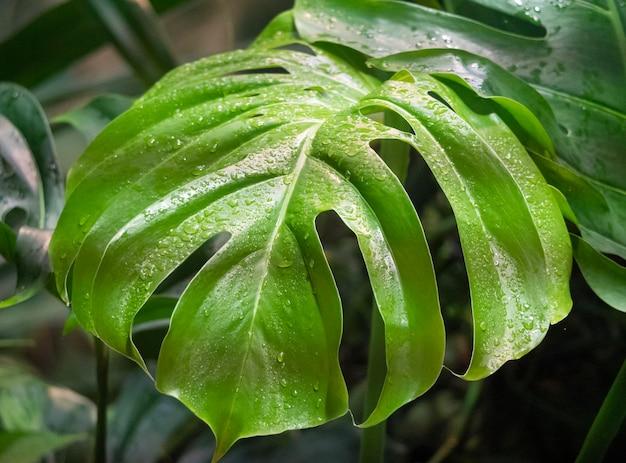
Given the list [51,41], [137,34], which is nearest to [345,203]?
[137,34]

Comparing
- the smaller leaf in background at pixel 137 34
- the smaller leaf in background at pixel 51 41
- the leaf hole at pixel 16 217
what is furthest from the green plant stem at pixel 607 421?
the smaller leaf in background at pixel 51 41

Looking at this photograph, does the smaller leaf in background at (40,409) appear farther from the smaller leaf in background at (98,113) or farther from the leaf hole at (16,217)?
the smaller leaf in background at (98,113)

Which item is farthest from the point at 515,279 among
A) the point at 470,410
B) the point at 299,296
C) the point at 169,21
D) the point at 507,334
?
the point at 169,21

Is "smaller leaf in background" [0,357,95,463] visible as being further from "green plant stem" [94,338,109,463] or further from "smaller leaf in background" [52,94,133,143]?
"smaller leaf in background" [52,94,133,143]

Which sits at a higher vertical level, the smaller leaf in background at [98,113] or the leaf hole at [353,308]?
the smaller leaf in background at [98,113]

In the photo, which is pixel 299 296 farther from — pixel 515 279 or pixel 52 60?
pixel 52 60

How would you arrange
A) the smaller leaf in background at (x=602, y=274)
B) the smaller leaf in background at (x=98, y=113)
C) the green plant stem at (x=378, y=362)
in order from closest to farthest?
1. the smaller leaf in background at (x=602, y=274)
2. the green plant stem at (x=378, y=362)
3. the smaller leaf in background at (x=98, y=113)

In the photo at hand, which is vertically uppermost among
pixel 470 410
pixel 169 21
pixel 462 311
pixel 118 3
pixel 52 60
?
pixel 118 3
